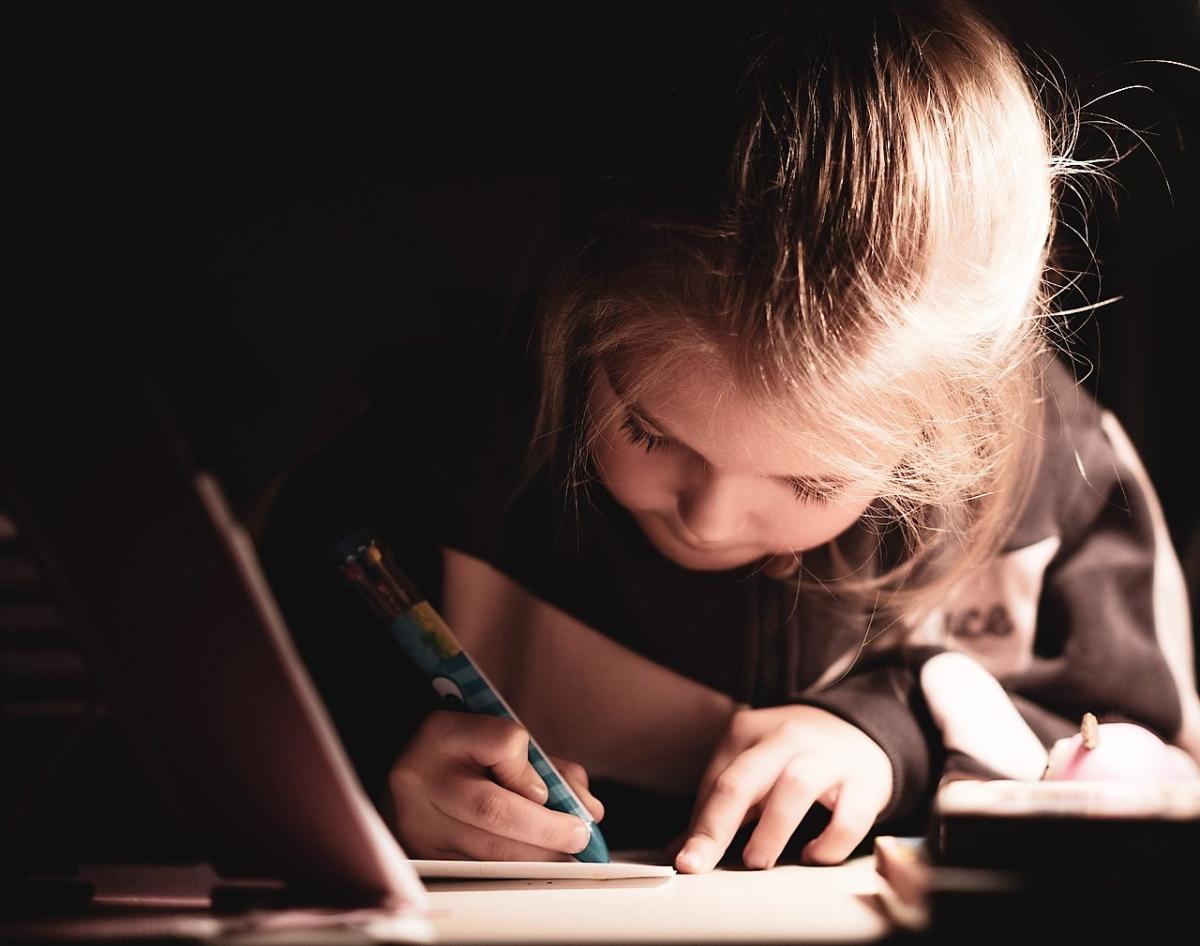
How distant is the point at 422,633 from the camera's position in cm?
56

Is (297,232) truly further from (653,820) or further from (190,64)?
(653,820)

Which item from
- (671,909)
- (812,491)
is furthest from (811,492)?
(671,909)

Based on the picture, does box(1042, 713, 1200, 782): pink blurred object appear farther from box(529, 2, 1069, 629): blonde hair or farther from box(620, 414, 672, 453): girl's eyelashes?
box(620, 414, 672, 453): girl's eyelashes

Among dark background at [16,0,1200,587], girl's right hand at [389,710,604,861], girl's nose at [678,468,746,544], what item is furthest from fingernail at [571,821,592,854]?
dark background at [16,0,1200,587]

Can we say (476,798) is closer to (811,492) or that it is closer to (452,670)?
(452,670)

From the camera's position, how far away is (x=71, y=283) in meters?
0.85

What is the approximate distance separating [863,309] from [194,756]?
1.13 ft

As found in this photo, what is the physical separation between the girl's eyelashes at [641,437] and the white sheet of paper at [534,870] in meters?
0.21

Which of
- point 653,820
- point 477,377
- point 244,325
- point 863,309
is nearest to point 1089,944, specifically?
point 863,309

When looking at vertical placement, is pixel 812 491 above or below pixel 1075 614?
above

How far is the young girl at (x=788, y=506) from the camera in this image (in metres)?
0.48

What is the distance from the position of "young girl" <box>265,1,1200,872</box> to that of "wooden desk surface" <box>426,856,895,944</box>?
0.15ft

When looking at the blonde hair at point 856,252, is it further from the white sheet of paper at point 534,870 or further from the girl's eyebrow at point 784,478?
the white sheet of paper at point 534,870

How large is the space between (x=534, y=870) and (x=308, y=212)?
0.60 metres
